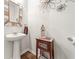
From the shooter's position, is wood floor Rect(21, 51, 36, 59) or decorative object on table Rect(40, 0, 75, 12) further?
wood floor Rect(21, 51, 36, 59)

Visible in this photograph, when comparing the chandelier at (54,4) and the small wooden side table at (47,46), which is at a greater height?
the chandelier at (54,4)

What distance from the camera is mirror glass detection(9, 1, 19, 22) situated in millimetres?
2187

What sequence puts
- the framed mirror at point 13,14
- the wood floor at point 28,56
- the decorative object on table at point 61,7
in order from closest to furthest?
the decorative object on table at point 61,7
the framed mirror at point 13,14
the wood floor at point 28,56

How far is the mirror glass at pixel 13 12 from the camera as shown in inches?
86.1

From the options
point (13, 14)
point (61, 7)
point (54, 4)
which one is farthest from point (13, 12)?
point (61, 7)

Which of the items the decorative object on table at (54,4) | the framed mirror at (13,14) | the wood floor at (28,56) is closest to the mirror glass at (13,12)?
the framed mirror at (13,14)

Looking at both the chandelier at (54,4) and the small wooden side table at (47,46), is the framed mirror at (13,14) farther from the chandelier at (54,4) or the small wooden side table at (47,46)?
the small wooden side table at (47,46)

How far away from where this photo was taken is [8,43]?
82.3 inches

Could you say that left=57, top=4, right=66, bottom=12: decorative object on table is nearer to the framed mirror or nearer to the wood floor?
the framed mirror

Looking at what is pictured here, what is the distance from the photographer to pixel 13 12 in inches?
91.6

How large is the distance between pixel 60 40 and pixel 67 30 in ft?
0.96

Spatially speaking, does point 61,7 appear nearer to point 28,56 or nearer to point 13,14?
point 13,14

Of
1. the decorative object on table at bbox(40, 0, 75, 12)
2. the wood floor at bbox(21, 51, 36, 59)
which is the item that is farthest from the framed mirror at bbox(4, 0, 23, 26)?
the wood floor at bbox(21, 51, 36, 59)
